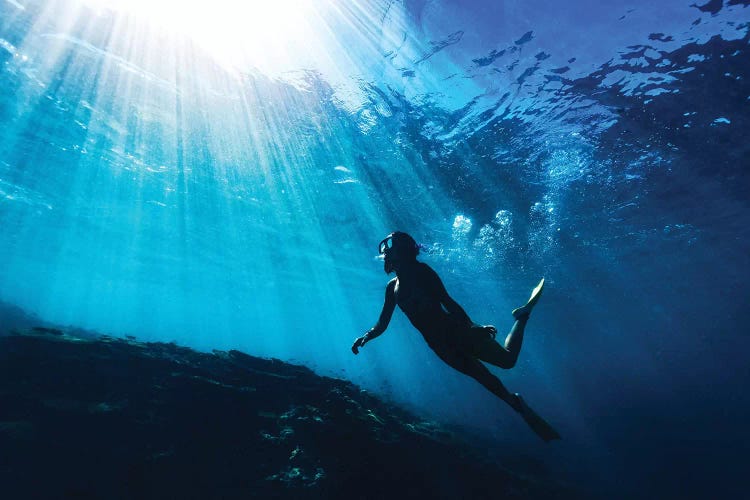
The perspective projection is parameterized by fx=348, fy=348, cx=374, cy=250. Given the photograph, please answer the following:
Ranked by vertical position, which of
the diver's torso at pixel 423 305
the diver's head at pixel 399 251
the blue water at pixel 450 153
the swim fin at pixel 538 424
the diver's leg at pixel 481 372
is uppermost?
the blue water at pixel 450 153

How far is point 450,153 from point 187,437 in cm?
1272

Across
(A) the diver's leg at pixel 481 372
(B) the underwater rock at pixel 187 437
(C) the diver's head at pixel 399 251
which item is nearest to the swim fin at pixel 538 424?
(A) the diver's leg at pixel 481 372

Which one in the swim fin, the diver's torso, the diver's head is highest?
the diver's head

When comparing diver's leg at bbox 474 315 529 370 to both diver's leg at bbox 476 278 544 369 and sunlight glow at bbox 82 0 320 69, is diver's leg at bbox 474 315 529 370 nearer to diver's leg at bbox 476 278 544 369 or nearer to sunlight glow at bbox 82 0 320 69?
diver's leg at bbox 476 278 544 369

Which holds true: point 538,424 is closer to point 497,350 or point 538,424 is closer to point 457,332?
point 497,350

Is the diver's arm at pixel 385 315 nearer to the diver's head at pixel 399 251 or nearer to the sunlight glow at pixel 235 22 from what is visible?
the diver's head at pixel 399 251

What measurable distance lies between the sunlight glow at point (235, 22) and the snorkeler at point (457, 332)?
8.17m

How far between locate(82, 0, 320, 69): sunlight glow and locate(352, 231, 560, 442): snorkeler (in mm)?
8174

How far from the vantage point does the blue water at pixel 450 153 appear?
9.66m

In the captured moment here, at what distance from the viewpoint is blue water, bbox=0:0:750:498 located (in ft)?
31.7

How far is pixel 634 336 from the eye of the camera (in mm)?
57688

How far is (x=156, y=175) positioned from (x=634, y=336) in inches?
2742

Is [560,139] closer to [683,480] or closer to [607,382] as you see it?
[683,480]

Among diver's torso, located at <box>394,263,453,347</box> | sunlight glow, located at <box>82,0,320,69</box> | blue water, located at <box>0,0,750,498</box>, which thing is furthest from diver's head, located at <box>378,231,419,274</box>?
sunlight glow, located at <box>82,0,320,69</box>
